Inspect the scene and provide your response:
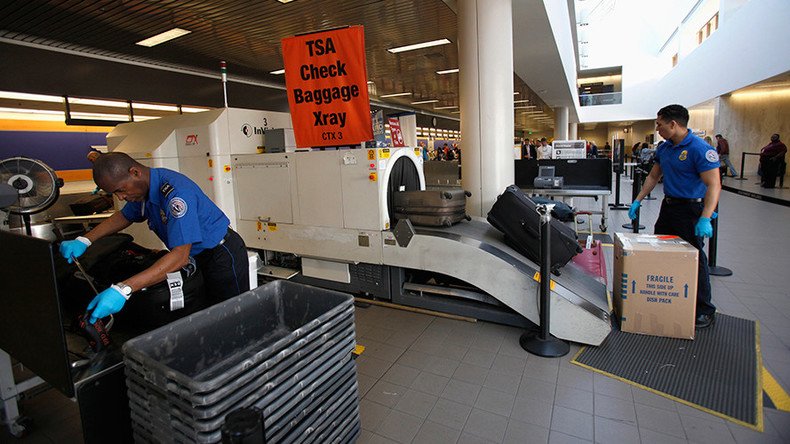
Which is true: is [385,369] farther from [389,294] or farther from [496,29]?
[496,29]

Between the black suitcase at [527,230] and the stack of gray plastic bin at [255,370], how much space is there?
6.87ft

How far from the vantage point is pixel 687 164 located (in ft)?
11.2

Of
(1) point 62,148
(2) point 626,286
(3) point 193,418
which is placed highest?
(1) point 62,148

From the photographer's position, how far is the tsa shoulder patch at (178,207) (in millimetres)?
2133

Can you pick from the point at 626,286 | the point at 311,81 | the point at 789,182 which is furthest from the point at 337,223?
the point at 789,182

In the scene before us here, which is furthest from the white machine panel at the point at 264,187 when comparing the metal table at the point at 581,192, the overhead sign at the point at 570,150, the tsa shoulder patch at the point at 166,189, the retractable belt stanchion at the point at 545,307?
the overhead sign at the point at 570,150

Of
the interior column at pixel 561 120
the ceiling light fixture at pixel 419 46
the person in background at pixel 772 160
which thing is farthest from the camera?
the interior column at pixel 561 120

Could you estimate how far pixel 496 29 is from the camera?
4852 millimetres

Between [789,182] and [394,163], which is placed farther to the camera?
[789,182]

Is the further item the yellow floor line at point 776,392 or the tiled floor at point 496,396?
the yellow floor line at point 776,392

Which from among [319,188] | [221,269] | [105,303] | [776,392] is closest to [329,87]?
[319,188]

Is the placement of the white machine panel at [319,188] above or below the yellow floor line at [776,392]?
above

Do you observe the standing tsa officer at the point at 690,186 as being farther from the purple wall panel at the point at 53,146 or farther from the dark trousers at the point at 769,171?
the dark trousers at the point at 769,171

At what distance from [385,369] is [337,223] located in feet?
5.11
